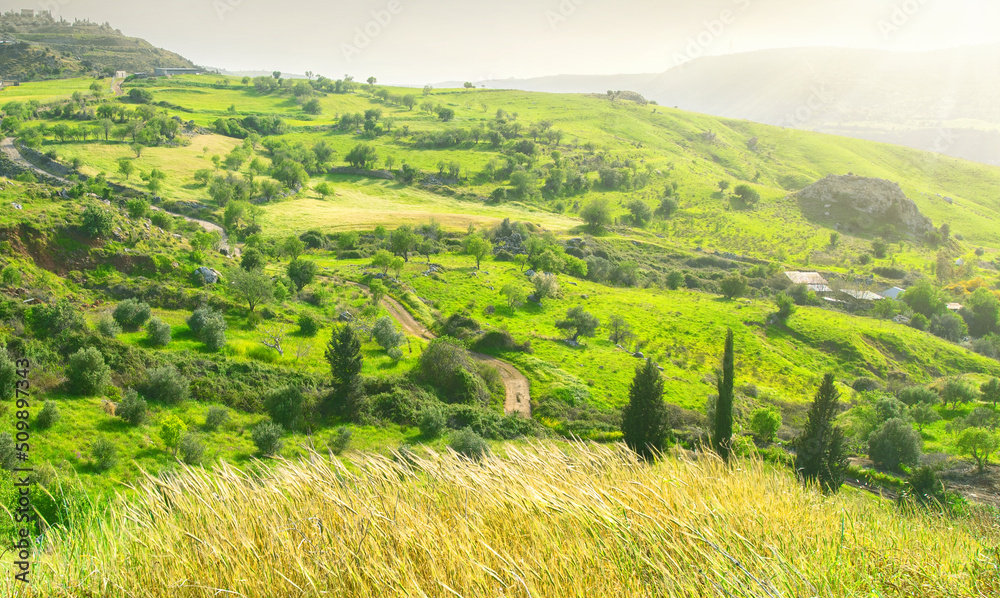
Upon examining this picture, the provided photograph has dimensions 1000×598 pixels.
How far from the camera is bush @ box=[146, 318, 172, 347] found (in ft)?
96.8

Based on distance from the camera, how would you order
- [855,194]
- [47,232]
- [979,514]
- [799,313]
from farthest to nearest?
[855,194], [799,313], [47,232], [979,514]

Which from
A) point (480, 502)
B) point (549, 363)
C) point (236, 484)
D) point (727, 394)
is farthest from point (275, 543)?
point (549, 363)

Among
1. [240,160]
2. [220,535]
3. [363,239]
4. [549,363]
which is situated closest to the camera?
[220,535]

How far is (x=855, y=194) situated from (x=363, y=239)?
120 meters

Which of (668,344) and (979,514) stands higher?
(979,514)

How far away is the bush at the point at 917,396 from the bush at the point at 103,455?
57.2 m

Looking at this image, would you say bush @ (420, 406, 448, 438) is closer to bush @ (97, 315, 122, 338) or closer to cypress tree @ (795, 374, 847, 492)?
cypress tree @ (795, 374, 847, 492)

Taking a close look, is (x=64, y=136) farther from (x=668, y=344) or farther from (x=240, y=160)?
(x=668, y=344)

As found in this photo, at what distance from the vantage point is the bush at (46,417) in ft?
63.5

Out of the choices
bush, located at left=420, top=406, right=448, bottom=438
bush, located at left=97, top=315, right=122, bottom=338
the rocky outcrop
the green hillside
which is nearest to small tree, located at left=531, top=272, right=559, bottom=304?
the green hillside

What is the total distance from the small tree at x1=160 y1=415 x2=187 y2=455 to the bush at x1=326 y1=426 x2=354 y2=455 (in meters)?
6.58

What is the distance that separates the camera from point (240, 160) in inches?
3844

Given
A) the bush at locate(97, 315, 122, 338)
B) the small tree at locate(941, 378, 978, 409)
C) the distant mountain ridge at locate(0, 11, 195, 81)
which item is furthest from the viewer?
the distant mountain ridge at locate(0, 11, 195, 81)

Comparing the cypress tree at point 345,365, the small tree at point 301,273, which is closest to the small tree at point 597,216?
the small tree at point 301,273
